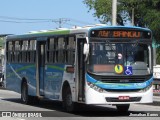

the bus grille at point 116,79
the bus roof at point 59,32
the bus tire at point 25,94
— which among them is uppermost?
the bus roof at point 59,32

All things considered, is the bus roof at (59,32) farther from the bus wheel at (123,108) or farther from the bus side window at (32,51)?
the bus wheel at (123,108)

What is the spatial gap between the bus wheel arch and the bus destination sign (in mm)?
2438

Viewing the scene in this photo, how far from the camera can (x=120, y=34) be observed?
1783cm

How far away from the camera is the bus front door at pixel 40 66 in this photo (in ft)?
71.0

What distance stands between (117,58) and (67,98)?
267cm

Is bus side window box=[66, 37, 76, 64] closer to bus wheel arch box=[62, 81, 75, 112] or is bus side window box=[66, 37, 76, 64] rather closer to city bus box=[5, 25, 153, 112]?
city bus box=[5, 25, 153, 112]

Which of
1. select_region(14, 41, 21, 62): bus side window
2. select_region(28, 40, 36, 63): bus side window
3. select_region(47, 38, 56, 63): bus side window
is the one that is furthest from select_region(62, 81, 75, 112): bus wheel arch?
select_region(14, 41, 21, 62): bus side window

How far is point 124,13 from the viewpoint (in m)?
81.1

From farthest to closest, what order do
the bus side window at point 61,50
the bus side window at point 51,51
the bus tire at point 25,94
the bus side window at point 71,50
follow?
the bus tire at point 25,94 < the bus side window at point 51,51 < the bus side window at point 61,50 < the bus side window at point 71,50

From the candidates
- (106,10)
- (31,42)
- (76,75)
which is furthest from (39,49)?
(106,10)

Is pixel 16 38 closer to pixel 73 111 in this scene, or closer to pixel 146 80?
pixel 73 111


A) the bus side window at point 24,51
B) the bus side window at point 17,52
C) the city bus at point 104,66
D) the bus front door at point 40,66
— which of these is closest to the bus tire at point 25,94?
the bus side window at point 24,51

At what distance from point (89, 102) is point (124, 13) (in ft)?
212

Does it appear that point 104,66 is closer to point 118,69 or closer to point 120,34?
point 118,69
